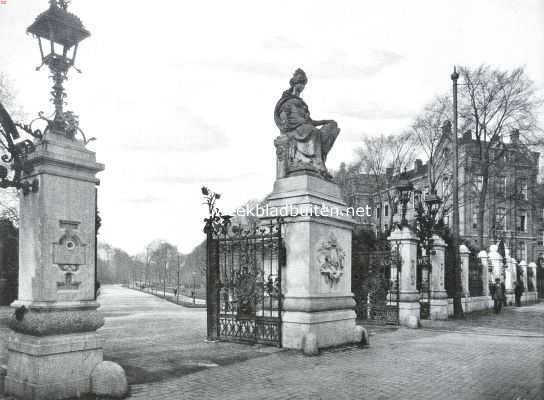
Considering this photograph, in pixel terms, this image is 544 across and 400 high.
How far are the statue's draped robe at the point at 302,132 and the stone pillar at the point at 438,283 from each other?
10649mm

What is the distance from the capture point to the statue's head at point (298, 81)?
12.1 meters

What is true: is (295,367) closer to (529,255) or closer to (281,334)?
(281,334)

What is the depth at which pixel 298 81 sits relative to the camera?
1208cm

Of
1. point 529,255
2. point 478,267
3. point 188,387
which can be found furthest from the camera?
point 529,255

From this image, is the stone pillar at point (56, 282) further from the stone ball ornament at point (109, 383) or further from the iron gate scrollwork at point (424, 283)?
the iron gate scrollwork at point (424, 283)

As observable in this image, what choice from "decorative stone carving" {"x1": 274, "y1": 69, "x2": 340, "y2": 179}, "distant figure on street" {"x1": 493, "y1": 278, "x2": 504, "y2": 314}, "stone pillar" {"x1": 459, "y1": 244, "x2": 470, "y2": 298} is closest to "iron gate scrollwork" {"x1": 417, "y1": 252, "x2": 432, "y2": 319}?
"stone pillar" {"x1": 459, "y1": 244, "x2": 470, "y2": 298}

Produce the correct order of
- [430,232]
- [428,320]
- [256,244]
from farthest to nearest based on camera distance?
1. [430,232]
2. [428,320]
3. [256,244]

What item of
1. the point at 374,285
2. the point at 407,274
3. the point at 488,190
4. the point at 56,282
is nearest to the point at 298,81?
the point at 56,282

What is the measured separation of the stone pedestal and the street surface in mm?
491

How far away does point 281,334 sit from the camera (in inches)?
431

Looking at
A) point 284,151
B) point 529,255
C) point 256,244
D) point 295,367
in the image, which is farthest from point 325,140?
point 529,255

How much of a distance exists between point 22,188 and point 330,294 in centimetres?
678

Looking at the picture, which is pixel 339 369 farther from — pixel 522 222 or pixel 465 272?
pixel 522 222

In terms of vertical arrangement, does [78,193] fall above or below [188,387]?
above
